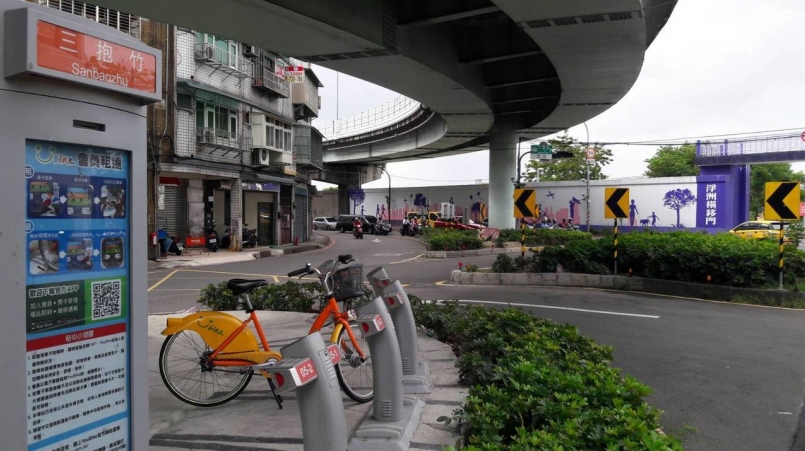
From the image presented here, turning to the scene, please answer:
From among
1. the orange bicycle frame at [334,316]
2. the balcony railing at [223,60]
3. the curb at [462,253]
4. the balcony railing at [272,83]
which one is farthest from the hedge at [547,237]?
the orange bicycle frame at [334,316]

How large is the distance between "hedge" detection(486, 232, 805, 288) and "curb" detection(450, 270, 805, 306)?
0.26 metres

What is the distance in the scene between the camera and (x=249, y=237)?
89.0ft

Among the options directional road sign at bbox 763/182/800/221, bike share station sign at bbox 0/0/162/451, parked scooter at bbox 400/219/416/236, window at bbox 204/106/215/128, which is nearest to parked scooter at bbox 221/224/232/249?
window at bbox 204/106/215/128

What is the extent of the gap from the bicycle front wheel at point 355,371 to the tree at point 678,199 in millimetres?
34741

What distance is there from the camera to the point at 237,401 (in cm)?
502

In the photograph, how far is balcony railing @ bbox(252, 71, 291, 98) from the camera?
26975 millimetres

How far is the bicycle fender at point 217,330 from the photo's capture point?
473 cm

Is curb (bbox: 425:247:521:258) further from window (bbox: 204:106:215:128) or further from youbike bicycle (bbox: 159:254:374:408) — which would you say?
youbike bicycle (bbox: 159:254:374:408)

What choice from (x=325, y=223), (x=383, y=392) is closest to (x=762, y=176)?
(x=325, y=223)

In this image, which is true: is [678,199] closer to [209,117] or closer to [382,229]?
[382,229]

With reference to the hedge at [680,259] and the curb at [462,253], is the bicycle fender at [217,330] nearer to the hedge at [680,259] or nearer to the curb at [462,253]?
the hedge at [680,259]

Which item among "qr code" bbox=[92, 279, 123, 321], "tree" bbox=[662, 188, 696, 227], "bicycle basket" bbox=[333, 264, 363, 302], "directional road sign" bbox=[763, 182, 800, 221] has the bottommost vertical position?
"bicycle basket" bbox=[333, 264, 363, 302]

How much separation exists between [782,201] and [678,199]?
25.8 meters

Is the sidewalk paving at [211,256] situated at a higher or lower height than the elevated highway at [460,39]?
lower
